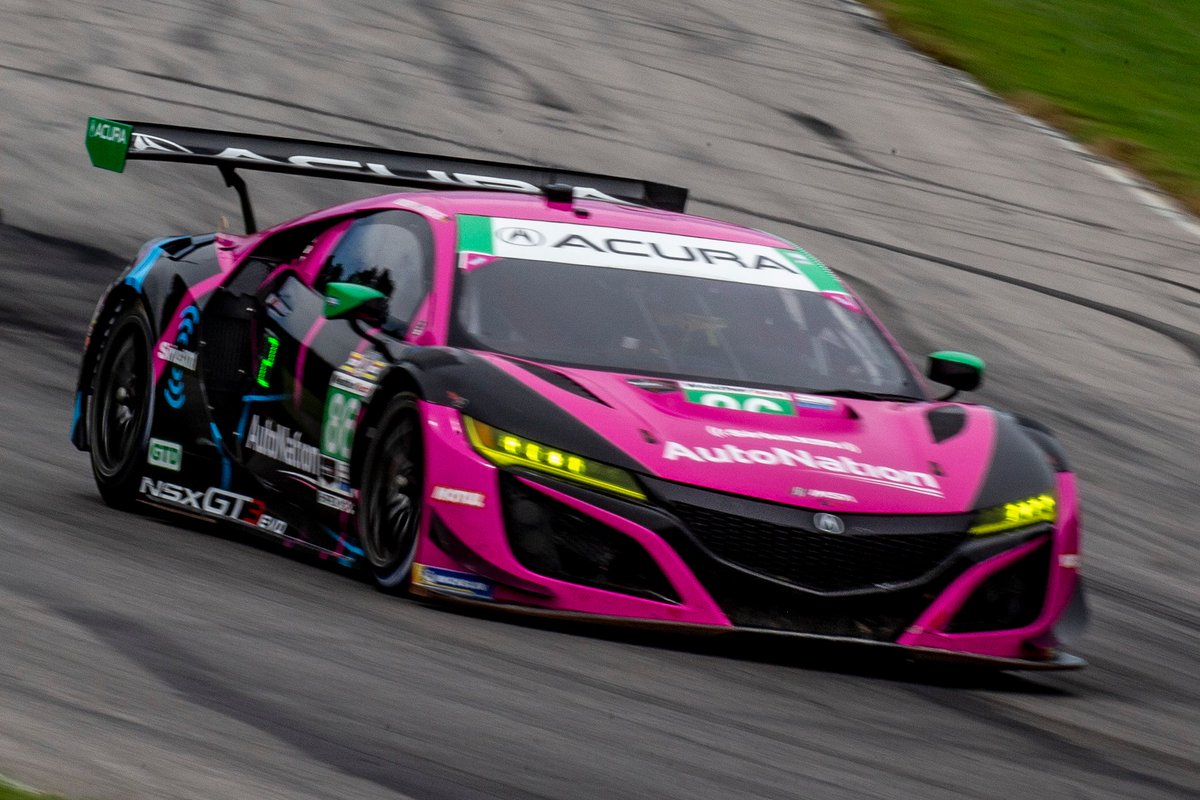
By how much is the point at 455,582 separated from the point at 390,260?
1.59m

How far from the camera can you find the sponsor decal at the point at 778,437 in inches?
235

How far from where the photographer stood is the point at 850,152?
1497 cm

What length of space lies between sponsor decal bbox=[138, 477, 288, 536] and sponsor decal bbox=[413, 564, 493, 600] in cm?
122

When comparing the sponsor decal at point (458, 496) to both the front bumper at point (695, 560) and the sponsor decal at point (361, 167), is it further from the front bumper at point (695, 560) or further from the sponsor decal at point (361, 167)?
the sponsor decal at point (361, 167)

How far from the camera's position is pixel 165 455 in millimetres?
7820

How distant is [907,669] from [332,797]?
2607 mm

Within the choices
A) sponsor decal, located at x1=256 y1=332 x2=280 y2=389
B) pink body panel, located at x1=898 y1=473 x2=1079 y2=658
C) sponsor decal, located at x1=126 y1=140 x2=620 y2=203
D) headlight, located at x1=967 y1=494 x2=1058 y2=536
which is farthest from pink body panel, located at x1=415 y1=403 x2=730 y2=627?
sponsor decal, located at x1=126 y1=140 x2=620 y2=203

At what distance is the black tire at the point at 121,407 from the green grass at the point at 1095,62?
909 cm

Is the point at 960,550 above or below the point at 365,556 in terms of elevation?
above

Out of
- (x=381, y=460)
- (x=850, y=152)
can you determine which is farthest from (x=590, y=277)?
(x=850, y=152)

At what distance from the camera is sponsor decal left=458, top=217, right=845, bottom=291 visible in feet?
22.6

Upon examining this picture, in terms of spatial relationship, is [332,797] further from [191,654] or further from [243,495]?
[243,495]

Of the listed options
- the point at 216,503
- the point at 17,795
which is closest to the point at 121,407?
the point at 216,503

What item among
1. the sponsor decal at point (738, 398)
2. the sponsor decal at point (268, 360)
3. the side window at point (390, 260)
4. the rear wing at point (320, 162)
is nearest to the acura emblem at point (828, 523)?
the sponsor decal at point (738, 398)
